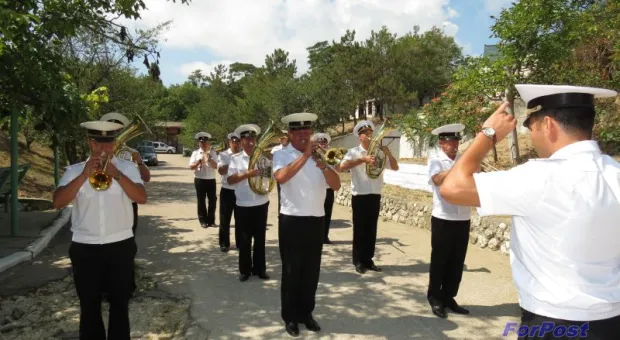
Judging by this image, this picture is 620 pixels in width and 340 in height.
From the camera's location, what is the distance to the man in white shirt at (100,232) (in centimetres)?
328

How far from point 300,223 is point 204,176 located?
5.46 m

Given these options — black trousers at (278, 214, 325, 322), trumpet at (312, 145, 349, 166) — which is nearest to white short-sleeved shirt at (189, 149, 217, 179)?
trumpet at (312, 145, 349, 166)

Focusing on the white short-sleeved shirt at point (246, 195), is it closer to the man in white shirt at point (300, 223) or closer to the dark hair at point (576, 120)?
the man in white shirt at point (300, 223)

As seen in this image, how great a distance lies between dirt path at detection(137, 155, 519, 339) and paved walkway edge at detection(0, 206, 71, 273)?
4.78 ft

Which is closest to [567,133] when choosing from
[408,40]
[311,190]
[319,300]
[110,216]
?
[311,190]

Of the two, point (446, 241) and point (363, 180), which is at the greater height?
point (363, 180)

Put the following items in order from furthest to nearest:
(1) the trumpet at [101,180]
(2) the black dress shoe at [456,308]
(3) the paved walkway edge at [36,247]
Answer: (3) the paved walkway edge at [36,247] → (2) the black dress shoe at [456,308] → (1) the trumpet at [101,180]

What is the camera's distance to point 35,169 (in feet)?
54.8

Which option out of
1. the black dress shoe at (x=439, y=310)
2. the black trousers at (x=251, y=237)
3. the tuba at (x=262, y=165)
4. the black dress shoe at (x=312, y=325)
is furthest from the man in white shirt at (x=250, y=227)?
the black dress shoe at (x=439, y=310)

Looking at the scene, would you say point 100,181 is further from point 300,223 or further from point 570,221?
point 570,221

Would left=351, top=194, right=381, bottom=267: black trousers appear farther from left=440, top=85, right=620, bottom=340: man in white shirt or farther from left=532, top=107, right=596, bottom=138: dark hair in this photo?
left=532, top=107, right=596, bottom=138: dark hair

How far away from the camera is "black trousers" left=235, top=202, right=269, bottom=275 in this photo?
579 centimetres

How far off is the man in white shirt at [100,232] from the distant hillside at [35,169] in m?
10.7

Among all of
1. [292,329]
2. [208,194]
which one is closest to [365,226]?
[292,329]
